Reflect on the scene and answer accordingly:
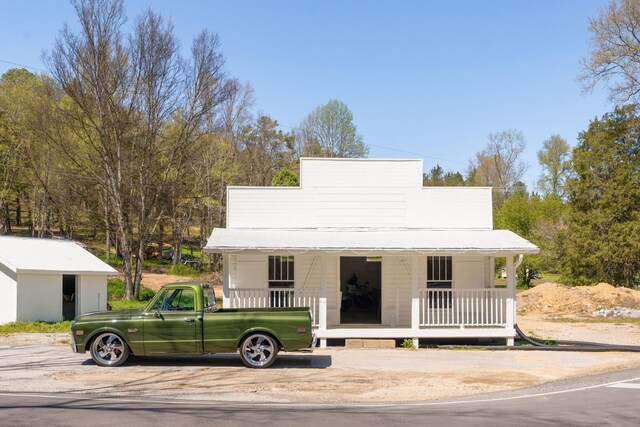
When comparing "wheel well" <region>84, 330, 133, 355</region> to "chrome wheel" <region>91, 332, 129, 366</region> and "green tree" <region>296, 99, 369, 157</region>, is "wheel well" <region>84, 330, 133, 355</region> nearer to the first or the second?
"chrome wheel" <region>91, 332, 129, 366</region>

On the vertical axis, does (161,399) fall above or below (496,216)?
below

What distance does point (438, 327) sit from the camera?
62.3 ft

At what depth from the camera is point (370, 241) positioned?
18.8 meters

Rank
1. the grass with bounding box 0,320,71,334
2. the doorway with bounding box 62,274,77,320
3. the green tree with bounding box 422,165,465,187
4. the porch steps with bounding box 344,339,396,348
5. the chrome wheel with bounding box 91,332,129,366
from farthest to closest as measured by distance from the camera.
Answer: the green tree with bounding box 422,165,465,187 < the doorway with bounding box 62,274,77,320 < the grass with bounding box 0,320,71,334 < the porch steps with bounding box 344,339,396,348 < the chrome wheel with bounding box 91,332,129,366

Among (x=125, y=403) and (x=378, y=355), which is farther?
(x=378, y=355)

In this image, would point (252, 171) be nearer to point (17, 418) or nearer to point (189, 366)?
point (189, 366)

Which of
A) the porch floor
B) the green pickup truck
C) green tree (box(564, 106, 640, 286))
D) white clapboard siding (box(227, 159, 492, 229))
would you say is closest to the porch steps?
the porch floor

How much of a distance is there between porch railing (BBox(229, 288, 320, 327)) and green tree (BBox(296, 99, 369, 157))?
147 ft

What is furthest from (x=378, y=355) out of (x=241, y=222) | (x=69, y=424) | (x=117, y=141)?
(x=117, y=141)

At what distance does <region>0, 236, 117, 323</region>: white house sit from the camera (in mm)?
24141

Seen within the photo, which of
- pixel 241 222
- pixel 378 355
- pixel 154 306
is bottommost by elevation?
pixel 378 355

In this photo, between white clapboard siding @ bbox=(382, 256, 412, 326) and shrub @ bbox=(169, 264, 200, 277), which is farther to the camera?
shrub @ bbox=(169, 264, 200, 277)

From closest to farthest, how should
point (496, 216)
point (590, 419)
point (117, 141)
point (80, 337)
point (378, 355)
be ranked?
point (590, 419)
point (80, 337)
point (378, 355)
point (117, 141)
point (496, 216)

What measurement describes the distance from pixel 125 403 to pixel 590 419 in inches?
280
